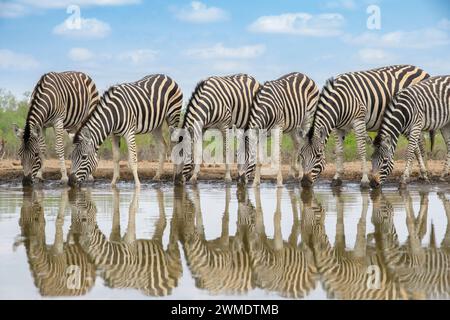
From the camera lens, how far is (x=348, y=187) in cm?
1484

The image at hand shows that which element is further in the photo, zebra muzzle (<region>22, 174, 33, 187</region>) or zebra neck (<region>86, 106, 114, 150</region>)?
zebra muzzle (<region>22, 174, 33, 187</region>)

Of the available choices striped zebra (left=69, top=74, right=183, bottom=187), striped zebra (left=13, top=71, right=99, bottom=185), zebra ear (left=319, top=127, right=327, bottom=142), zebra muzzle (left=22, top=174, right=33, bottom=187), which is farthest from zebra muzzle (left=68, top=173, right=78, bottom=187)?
zebra ear (left=319, top=127, right=327, bottom=142)

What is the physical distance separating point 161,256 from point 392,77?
34.8 feet

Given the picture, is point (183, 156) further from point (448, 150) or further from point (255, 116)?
point (448, 150)

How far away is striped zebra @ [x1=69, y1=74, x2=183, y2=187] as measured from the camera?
48.4ft

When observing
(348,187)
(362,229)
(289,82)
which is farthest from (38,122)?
(362,229)

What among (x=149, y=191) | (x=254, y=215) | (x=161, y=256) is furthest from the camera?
(x=149, y=191)

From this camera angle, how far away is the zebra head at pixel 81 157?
48.3ft

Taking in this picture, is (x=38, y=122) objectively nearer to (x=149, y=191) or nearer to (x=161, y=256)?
(x=149, y=191)

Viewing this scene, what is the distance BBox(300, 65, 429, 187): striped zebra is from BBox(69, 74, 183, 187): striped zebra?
336 cm

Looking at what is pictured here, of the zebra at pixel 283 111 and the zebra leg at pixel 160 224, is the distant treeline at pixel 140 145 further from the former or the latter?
the zebra leg at pixel 160 224

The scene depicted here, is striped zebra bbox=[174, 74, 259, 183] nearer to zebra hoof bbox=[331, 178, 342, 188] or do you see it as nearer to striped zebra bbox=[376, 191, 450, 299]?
zebra hoof bbox=[331, 178, 342, 188]

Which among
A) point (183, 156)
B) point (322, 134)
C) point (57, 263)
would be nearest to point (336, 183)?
point (322, 134)
